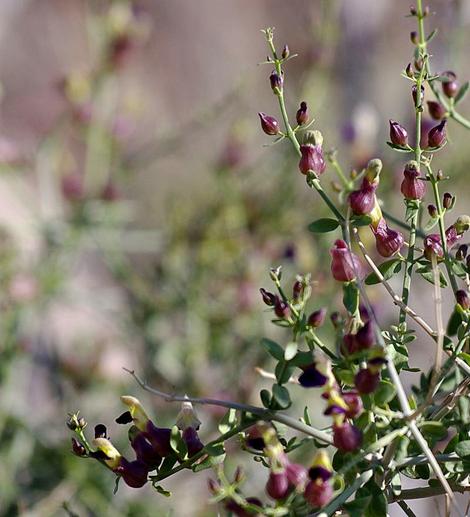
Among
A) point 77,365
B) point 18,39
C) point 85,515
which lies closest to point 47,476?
point 85,515

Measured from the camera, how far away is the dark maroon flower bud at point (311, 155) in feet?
1.73

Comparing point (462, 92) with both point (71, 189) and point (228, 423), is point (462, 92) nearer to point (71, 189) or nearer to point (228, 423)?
point (228, 423)

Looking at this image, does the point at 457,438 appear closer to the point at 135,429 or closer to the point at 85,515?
the point at 135,429

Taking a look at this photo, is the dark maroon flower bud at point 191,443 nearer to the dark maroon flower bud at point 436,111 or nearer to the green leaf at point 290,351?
the green leaf at point 290,351

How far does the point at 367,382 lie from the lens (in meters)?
0.45

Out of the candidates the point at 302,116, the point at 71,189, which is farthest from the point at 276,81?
the point at 71,189

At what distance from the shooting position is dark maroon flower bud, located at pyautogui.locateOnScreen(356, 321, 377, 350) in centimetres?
46

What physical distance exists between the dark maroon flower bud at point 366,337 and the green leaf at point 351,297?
43 millimetres

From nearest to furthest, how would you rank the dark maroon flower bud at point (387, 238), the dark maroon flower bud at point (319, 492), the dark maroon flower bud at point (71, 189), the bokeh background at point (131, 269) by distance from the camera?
the dark maroon flower bud at point (319, 492)
the dark maroon flower bud at point (387, 238)
the bokeh background at point (131, 269)
the dark maroon flower bud at point (71, 189)

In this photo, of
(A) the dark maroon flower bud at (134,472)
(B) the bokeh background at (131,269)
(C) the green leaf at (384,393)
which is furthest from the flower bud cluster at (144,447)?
(B) the bokeh background at (131,269)

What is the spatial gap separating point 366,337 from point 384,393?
0.12ft

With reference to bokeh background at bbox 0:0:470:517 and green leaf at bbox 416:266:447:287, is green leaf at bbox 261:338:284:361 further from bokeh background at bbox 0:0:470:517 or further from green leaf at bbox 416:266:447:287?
bokeh background at bbox 0:0:470:517

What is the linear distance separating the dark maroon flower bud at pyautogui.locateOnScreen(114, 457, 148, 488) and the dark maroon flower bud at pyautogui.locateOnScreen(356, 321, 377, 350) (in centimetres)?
14

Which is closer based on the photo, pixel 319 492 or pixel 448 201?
pixel 319 492
